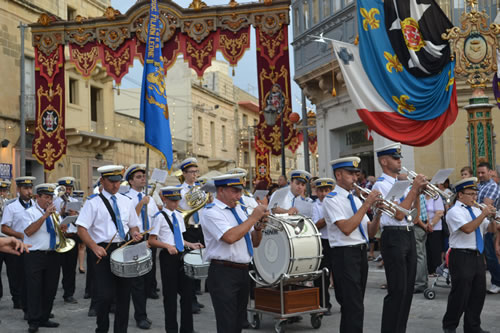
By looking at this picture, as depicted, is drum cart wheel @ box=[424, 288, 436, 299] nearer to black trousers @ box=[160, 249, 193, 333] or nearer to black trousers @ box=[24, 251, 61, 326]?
black trousers @ box=[160, 249, 193, 333]

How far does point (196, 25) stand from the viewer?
16.5 metres

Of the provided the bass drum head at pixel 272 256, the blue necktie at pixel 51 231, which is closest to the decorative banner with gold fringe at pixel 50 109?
the blue necktie at pixel 51 231

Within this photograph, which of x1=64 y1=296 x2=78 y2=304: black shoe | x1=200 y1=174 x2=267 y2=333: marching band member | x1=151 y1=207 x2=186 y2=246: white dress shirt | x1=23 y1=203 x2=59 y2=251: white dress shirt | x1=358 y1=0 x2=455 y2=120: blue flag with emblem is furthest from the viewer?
x1=358 y1=0 x2=455 y2=120: blue flag with emblem

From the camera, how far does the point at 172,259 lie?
820 centimetres

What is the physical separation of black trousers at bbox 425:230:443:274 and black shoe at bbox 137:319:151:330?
Result: 6.35 m

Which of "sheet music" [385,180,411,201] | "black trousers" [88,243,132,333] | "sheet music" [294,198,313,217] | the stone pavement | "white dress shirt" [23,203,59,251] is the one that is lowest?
the stone pavement

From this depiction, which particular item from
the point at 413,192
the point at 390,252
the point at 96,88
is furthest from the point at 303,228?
the point at 96,88

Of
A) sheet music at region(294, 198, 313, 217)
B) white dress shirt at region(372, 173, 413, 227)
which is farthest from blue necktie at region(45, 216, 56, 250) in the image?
white dress shirt at region(372, 173, 413, 227)

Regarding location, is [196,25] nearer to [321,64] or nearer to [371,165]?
[321,64]

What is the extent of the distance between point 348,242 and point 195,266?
193 cm

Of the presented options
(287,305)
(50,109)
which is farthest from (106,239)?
(50,109)

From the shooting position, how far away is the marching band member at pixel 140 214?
28.0ft

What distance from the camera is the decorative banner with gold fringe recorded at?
1762 cm

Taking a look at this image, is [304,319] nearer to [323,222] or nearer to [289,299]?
[289,299]
